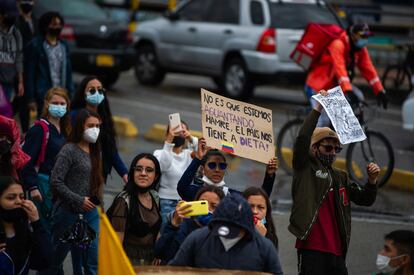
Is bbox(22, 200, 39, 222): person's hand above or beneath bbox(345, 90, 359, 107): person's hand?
above

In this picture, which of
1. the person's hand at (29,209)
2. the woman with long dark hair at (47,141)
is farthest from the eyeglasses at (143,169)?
the person's hand at (29,209)

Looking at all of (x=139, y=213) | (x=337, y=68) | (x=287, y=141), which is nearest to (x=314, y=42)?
(x=337, y=68)

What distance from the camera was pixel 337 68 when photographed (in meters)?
11.5

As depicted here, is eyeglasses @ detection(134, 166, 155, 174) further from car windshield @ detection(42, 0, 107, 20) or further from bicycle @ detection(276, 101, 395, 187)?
car windshield @ detection(42, 0, 107, 20)

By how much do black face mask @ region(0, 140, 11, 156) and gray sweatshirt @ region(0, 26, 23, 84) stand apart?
14.1ft

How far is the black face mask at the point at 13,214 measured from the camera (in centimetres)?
601

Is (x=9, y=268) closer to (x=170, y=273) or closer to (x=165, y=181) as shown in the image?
(x=170, y=273)

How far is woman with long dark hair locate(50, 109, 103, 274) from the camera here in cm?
755

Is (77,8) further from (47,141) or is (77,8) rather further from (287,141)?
(47,141)

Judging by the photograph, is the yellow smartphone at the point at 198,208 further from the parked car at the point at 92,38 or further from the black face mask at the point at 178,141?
the parked car at the point at 92,38

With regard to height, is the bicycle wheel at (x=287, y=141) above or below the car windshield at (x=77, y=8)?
below

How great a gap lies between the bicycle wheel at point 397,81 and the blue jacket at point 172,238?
13312mm

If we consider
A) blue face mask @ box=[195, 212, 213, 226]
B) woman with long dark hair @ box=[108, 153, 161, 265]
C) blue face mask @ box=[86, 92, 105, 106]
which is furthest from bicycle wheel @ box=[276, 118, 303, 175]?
blue face mask @ box=[195, 212, 213, 226]

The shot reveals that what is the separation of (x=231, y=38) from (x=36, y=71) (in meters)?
7.19
